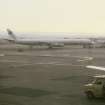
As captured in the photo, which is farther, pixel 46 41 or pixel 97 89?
pixel 46 41

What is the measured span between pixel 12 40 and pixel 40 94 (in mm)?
112162

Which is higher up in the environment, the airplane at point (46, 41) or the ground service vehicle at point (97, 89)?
the ground service vehicle at point (97, 89)

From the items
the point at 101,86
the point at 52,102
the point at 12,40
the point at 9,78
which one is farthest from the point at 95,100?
the point at 12,40

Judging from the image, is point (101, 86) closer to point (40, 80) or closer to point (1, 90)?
point (1, 90)

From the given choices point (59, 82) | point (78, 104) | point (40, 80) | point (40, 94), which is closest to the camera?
point (78, 104)

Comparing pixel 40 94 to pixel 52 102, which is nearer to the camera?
pixel 52 102

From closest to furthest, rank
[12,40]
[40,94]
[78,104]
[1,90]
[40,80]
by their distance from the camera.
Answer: [78,104]
[40,94]
[1,90]
[40,80]
[12,40]

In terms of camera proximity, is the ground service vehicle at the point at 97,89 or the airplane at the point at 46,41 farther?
the airplane at the point at 46,41

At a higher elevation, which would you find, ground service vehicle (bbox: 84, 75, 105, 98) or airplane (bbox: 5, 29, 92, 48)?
ground service vehicle (bbox: 84, 75, 105, 98)

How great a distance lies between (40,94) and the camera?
35.8m

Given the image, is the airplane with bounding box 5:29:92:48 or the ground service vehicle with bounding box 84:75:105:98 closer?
the ground service vehicle with bounding box 84:75:105:98

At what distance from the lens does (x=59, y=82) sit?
44.4 metres

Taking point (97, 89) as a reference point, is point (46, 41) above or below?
below

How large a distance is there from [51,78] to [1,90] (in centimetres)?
1112
